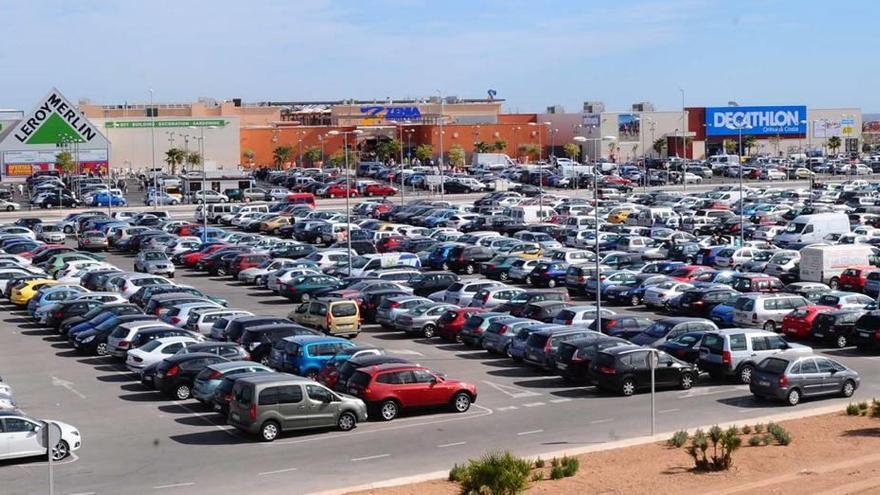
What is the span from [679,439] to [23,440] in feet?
39.0

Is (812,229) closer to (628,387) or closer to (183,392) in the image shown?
(628,387)

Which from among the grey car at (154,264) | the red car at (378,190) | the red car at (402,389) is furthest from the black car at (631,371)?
the red car at (378,190)

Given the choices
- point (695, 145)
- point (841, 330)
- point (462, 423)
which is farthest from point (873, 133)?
point (462, 423)

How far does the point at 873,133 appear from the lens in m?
192

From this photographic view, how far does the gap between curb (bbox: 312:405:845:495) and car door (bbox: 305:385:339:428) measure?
157 inches

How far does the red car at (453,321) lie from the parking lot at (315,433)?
895 millimetres

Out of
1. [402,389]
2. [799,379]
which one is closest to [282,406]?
[402,389]

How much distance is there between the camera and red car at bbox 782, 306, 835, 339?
3653cm

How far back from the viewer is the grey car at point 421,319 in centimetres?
3791

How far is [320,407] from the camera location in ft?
83.6

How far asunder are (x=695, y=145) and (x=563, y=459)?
112 metres

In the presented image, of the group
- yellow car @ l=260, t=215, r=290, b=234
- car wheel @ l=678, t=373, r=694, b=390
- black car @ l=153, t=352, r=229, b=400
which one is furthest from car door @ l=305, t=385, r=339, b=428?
yellow car @ l=260, t=215, r=290, b=234

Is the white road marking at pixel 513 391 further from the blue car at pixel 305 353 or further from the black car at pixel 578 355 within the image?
the blue car at pixel 305 353

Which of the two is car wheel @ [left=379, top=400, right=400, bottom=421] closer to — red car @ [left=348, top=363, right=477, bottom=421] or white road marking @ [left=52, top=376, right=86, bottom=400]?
red car @ [left=348, top=363, right=477, bottom=421]
